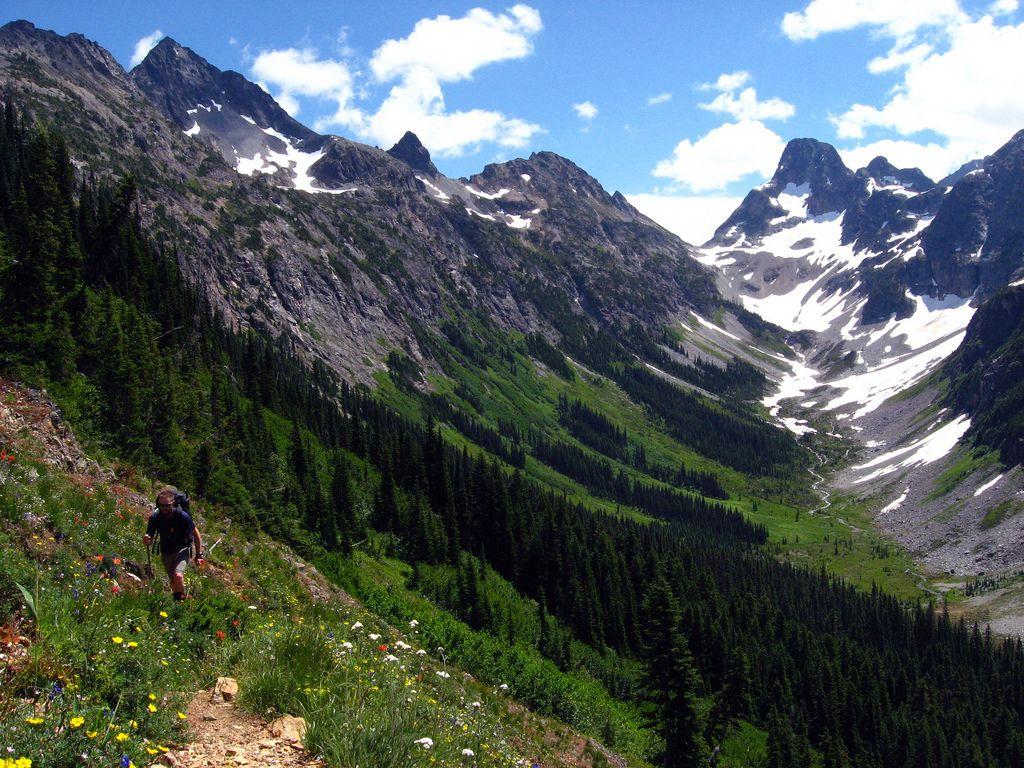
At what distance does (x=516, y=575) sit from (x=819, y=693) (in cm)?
4672

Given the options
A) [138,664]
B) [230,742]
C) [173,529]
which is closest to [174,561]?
[173,529]

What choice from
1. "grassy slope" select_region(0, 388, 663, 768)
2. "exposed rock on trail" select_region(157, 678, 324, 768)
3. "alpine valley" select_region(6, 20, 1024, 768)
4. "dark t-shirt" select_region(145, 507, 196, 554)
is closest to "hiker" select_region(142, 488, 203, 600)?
"dark t-shirt" select_region(145, 507, 196, 554)

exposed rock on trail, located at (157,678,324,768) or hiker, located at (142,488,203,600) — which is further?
hiker, located at (142,488,203,600)

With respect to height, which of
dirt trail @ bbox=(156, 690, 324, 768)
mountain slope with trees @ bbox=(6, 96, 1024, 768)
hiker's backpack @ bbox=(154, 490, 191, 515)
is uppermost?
hiker's backpack @ bbox=(154, 490, 191, 515)

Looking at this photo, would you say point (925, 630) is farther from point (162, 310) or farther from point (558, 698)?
point (162, 310)

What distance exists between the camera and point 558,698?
1574 inches

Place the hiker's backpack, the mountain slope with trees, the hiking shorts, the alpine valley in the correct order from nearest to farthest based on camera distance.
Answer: the alpine valley
the hiking shorts
the hiker's backpack
the mountain slope with trees

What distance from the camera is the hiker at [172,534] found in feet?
42.9

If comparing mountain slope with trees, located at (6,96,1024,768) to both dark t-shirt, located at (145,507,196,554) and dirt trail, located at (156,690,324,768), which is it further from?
dirt trail, located at (156,690,324,768)

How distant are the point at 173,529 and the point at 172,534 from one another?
0.35 feet

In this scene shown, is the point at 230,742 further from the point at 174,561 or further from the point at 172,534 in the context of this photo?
the point at 172,534

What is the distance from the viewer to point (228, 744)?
8.02m

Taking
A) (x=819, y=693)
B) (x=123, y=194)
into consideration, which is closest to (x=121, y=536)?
(x=123, y=194)

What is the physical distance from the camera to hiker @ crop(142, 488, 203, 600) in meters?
13.1
